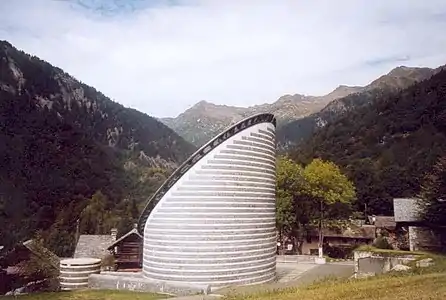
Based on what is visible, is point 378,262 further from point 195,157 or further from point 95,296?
point 95,296

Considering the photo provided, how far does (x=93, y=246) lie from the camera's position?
32094mm

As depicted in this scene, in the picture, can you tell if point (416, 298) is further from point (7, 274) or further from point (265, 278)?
point (7, 274)

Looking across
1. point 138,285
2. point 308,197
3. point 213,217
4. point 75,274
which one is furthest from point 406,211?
point 75,274

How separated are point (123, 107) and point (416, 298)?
4856 inches

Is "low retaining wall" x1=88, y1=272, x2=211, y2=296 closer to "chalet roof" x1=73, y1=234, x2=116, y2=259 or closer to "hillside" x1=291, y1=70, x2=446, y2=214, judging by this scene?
"chalet roof" x1=73, y1=234, x2=116, y2=259

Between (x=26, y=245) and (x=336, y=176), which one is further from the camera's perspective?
(x=336, y=176)

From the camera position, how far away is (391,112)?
86.2m

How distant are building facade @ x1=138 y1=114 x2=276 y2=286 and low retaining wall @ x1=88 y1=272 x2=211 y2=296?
0.41m

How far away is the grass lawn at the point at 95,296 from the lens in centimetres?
1902

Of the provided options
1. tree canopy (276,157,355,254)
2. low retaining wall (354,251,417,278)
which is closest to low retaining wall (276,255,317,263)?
tree canopy (276,157,355,254)

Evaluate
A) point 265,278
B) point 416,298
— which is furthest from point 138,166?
point 416,298

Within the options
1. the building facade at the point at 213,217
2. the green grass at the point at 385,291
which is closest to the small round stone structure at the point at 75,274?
the building facade at the point at 213,217

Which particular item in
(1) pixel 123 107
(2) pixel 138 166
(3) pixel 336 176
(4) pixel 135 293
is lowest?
(4) pixel 135 293

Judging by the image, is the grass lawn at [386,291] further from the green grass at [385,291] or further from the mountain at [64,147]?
the mountain at [64,147]
